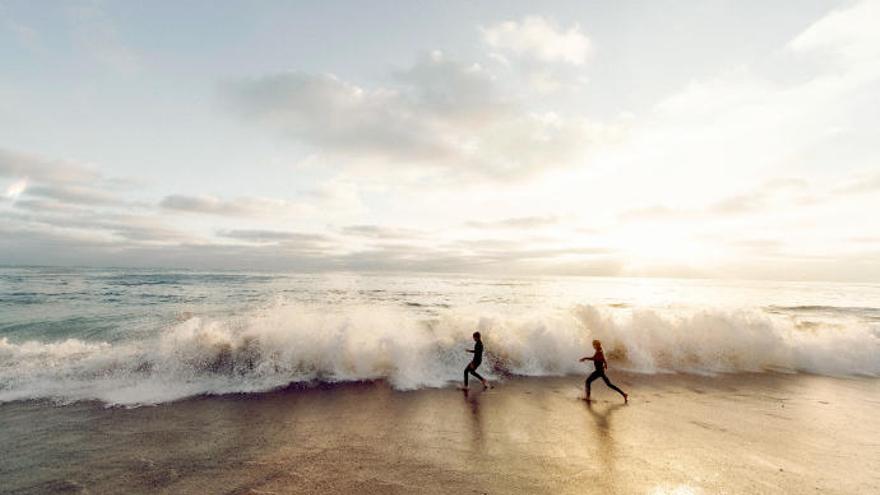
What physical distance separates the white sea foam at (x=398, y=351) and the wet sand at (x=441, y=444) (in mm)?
1599

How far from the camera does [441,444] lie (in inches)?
357

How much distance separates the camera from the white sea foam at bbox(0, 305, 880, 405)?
1344 centimetres

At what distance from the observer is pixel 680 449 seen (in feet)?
29.7

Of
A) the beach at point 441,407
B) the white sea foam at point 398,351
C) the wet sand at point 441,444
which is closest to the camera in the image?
the wet sand at point 441,444

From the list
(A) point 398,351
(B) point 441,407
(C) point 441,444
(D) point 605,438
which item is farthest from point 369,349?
(D) point 605,438

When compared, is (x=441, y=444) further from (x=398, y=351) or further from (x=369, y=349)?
(x=369, y=349)

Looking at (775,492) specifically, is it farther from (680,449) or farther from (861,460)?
(861,460)

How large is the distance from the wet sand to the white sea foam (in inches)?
63.0

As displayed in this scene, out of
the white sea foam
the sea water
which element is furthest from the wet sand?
the sea water

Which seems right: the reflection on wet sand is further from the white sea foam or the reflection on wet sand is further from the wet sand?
the white sea foam

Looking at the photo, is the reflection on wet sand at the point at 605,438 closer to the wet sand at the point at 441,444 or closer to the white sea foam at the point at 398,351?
the wet sand at the point at 441,444

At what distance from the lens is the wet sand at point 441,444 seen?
732 centimetres

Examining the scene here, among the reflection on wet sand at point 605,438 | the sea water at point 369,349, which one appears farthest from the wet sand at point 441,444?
the sea water at point 369,349

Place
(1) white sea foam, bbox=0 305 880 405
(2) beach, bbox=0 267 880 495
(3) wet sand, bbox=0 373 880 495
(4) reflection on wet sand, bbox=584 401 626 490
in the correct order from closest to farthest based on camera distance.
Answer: (3) wet sand, bbox=0 373 880 495
(2) beach, bbox=0 267 880 495
(4) reflection on wet sand, bbox=584 401 626 490
(1) white sea foam, bbox=0 305 880 405
